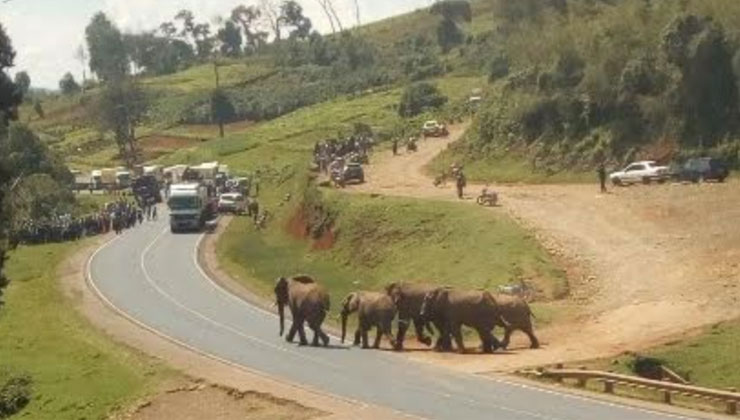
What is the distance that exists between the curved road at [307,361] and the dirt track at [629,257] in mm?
2506

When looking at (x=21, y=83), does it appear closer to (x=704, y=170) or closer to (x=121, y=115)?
(x=704, y=170)

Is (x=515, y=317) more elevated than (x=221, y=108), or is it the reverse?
(x=221, y=108)

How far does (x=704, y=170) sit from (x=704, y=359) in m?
33.2

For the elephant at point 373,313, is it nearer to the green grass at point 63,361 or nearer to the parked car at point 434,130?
the green grass at point 63,361

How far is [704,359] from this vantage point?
3881cm

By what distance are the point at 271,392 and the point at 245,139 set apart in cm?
9876

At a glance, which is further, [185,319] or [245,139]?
[245,139]

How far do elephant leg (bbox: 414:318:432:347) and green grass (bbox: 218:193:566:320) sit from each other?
16.8 feet

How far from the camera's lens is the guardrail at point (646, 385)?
105 feet

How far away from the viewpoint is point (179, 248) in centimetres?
7475

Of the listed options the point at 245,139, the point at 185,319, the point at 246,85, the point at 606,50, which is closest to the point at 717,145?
the point at 606,50

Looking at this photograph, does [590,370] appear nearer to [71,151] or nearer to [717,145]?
[717,145]

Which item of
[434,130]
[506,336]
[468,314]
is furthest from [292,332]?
[434,130]

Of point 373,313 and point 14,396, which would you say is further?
point 373,313
